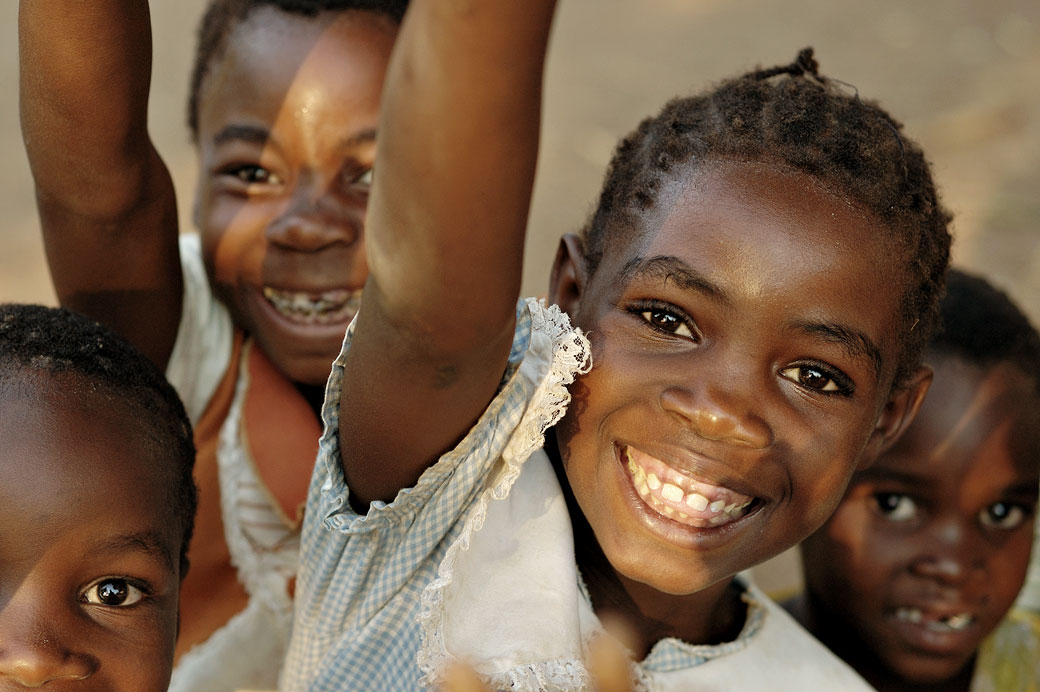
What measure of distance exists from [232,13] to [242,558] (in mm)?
1122

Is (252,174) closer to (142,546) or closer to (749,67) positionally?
(142,546)

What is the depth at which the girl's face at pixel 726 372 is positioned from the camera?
1.64m

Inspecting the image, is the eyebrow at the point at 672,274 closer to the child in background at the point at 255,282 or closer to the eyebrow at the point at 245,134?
the child in background at the point at 255,282

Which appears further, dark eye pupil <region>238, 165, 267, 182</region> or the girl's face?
A: dark eye pupil <region>238, 165, 267, 182</region>

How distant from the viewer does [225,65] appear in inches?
95.3

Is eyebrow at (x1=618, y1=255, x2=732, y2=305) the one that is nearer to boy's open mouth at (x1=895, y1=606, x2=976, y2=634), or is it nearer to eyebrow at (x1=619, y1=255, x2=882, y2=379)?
eyebrow at (x1=619, y1=255, x2=882, y2=379)

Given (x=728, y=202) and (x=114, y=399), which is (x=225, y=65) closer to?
(x=114, y=399)

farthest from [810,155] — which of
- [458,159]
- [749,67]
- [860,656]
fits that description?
[749,67]

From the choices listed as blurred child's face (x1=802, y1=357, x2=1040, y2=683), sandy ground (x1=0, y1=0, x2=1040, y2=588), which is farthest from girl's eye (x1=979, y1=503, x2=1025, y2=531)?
sandy ground (x1=0, y1=0, x2=1040, y2=588)

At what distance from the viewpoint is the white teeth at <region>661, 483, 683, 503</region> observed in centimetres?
169

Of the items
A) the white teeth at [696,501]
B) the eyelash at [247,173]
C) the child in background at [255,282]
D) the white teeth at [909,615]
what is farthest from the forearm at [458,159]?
the white teeth at [909,615]

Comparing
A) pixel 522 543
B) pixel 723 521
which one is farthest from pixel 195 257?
pixel 723 521

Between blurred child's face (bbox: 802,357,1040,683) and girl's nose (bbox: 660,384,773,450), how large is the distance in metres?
0.92

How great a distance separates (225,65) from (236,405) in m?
0.69
